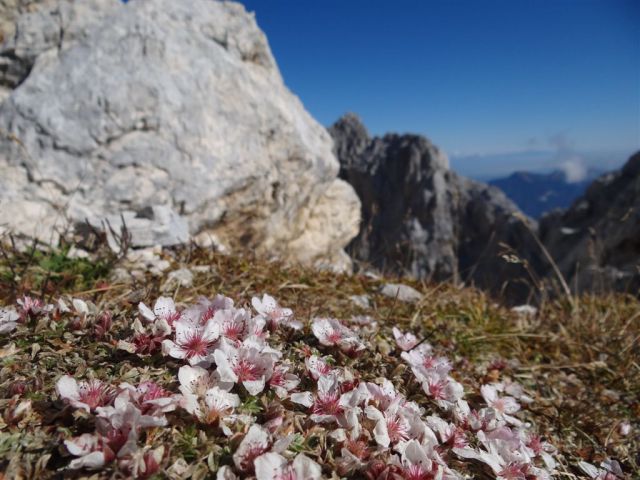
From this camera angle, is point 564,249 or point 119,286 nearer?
point 119,286

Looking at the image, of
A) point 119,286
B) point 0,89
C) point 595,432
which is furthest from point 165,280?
point 0,89

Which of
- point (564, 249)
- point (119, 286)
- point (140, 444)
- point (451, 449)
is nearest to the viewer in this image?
point (140, 444)

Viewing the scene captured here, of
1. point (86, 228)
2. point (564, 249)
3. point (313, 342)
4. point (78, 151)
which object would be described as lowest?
point (564, 249)

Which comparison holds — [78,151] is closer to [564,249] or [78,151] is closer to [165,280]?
[165,280]

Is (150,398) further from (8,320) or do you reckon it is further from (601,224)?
(601,224)

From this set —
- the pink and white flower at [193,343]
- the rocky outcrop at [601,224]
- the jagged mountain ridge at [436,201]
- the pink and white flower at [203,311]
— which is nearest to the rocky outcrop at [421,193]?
the jagged mountain ridge at [436,201]

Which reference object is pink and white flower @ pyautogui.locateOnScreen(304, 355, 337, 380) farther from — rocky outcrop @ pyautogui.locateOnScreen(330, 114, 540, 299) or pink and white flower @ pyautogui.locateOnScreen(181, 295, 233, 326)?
rocky outcrop @ pyautogui.locateOnScreen(330, 114, 540, 299)

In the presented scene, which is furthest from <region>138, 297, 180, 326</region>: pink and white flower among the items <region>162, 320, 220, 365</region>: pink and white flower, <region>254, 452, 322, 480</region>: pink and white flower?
<region>254, 452, 322, 480</region>: pink and white flower

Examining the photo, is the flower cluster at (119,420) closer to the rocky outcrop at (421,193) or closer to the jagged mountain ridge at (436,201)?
the jagged mountain ridge at (436,201)

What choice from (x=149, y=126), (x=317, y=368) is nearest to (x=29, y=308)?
(x=317, y=368)
